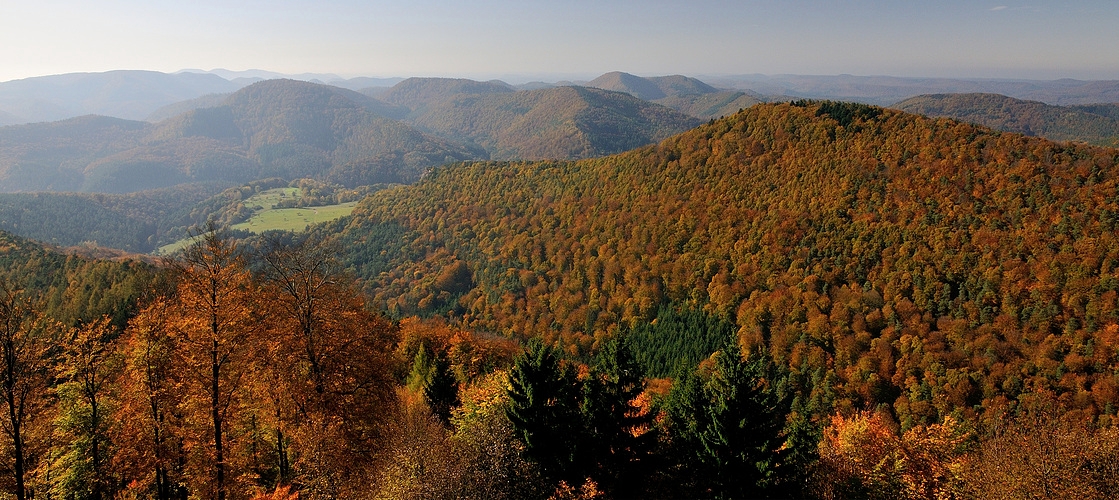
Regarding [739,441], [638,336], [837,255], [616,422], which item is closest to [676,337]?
[638,336]

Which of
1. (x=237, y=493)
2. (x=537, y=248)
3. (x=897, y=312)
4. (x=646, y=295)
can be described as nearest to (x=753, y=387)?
(x=237, y=493)

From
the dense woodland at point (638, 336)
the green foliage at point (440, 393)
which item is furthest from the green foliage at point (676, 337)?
the green foliage at point (440, 393)

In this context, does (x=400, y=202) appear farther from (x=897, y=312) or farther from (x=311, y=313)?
(x=311, y=313)

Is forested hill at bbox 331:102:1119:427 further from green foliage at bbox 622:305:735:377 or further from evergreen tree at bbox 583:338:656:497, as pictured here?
evergreen tree at bbox 583:338:656:497

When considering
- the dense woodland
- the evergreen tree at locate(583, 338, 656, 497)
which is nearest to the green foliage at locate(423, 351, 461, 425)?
the dense woodland

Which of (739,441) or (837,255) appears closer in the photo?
(739,441)

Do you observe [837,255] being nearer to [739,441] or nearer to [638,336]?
[638,336]
